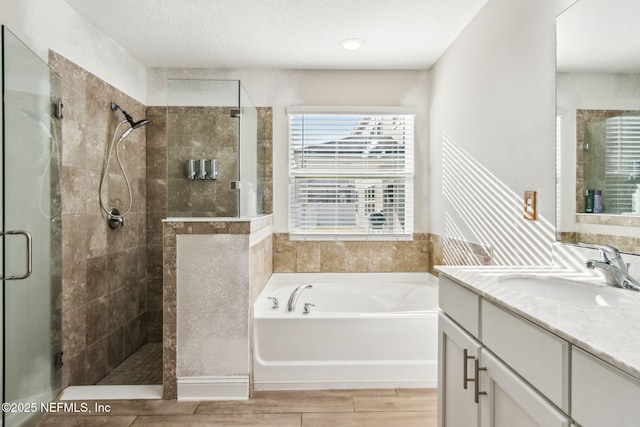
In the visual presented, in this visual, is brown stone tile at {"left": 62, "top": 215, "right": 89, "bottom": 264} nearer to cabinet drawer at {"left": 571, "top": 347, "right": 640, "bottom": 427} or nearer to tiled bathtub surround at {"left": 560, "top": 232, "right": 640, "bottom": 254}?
cabinet drawer at {"left": 571, "top": 347, "right": 640, "bottom": 427}

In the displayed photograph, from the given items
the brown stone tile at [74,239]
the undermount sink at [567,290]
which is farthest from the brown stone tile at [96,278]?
the undermount sink at [567,290]

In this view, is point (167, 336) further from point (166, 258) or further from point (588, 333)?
point (588, 333)

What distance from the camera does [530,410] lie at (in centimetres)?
94

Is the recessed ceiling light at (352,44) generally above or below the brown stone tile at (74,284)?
above

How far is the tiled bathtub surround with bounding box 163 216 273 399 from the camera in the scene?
7.28 feet

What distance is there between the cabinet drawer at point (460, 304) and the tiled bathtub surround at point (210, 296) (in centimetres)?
117

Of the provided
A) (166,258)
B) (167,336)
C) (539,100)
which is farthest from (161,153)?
(539,100)

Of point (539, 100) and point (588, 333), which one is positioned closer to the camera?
point (588, 333)

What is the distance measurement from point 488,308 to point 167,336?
1.84m

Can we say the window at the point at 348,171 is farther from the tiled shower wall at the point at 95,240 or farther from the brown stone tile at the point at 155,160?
the tiled shower wall at the point at 95,240

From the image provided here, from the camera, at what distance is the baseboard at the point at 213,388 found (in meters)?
2.23

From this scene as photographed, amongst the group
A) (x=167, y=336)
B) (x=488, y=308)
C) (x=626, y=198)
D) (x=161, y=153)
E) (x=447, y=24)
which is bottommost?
(x=167, y=336)

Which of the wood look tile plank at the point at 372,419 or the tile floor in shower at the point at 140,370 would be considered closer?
the wood look tile plank at the point at 372,419

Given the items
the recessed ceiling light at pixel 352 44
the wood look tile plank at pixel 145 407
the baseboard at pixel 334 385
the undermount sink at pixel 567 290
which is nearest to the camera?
the undermount sink at pixel 567 290
